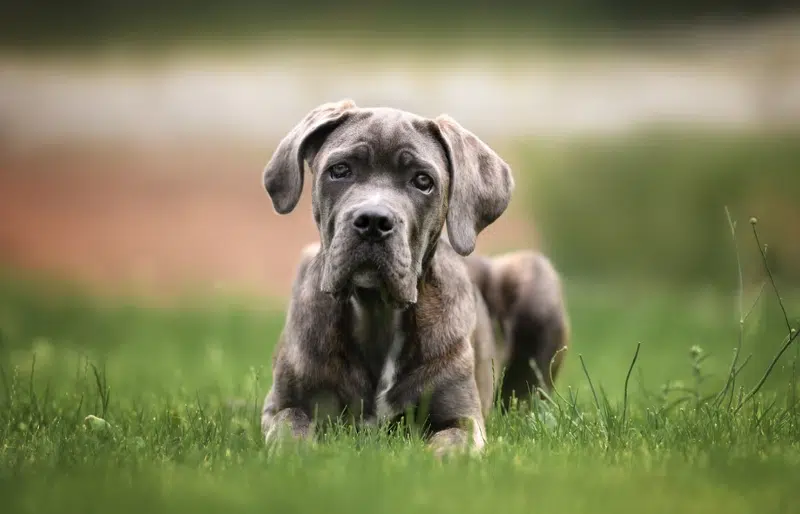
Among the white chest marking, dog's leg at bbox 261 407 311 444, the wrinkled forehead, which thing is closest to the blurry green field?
dog's leg at bbox 261 407 311 444

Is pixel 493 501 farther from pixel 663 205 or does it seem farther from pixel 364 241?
pixel 663 205

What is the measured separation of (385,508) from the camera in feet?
11.4

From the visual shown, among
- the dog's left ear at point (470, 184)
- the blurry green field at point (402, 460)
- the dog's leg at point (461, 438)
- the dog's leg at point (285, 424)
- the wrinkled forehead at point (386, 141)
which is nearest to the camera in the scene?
the blurry green field at point (402, 460)

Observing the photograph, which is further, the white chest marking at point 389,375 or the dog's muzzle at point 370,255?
the white chest marking at point 389,375

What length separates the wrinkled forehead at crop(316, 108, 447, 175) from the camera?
5.20m

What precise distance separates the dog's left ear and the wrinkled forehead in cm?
8

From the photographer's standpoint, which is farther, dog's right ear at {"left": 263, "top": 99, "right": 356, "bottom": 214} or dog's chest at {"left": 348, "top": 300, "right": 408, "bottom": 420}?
dog's right ear at {"left": 263, "top": 99, "right": 356, "bottom": 214}

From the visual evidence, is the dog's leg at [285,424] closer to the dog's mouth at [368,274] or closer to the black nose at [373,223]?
the dog's mouth at [368,274]

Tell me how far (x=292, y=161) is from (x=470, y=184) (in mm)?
911

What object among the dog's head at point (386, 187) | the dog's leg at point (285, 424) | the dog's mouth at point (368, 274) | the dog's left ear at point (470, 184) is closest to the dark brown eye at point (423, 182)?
the dog's head at point (386, 187)

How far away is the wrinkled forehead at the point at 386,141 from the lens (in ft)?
17.0

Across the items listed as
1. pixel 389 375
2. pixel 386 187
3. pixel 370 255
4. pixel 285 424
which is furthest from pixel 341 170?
pixel 285 424

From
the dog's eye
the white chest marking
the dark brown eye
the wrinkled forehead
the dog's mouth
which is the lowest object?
the white chest marking

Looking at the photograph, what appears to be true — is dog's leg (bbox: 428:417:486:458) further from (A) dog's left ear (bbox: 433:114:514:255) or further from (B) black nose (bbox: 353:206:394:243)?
(B) black nose (bbox: 353:206:394:243)
